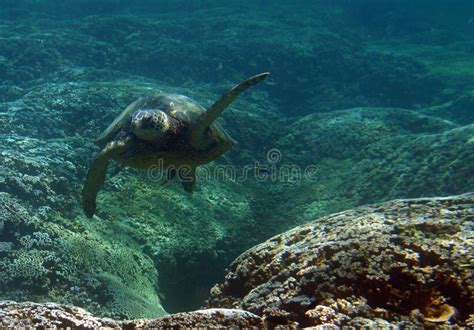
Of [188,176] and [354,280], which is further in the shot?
[188,176]

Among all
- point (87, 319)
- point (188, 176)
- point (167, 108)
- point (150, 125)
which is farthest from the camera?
point (188, 176)

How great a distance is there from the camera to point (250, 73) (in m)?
13.5

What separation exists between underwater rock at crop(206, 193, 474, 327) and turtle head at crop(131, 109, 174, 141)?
5.87ft

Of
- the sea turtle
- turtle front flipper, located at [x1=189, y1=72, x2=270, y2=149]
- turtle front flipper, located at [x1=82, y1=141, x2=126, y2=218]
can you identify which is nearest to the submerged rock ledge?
turtle front flipper, located at [x1=189, y1=72, x2=270, y2=149]

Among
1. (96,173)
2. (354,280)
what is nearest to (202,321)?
(354,280)

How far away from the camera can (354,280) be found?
2064 mm

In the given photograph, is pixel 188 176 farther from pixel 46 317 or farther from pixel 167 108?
pixel 46 317

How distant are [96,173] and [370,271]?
3339 mm

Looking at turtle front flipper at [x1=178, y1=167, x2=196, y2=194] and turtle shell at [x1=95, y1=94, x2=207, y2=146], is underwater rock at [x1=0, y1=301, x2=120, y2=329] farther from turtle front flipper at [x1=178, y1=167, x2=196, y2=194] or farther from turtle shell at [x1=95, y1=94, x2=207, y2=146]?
turtle front flipper at [x1=178, y1=167, x2=196, y2=194]

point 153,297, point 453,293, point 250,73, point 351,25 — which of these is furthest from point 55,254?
Answer: point 351,25

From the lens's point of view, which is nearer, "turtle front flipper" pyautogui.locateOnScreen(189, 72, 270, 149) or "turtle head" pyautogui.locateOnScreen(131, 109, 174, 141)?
"turtle front flipper" pyautogui.locateOnScreen(189, 72, 270, 149)

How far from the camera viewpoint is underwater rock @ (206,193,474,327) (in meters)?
1.78

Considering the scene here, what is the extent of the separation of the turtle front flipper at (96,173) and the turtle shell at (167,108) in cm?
37

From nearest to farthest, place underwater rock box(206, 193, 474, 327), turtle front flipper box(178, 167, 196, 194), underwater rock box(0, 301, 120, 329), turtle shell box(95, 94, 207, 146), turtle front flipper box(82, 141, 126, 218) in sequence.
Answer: underwater rock box(0, 301, 120, 329) < underwater rock box(206, 193, 474, 327) < turtle front flipper box(82, 141, 126, 218) < turtle shell box(95, 94, 207, 146) < turtle front flipper box(178, 167, 196, 194)
